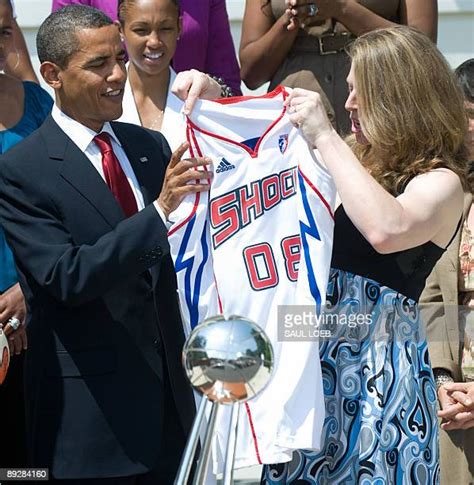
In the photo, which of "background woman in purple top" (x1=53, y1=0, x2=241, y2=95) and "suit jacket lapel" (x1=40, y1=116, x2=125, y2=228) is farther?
"background woman in purple top" (x1=53, y1=0, x2=241, y2=95)

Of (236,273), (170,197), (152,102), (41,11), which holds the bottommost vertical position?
(236,273)

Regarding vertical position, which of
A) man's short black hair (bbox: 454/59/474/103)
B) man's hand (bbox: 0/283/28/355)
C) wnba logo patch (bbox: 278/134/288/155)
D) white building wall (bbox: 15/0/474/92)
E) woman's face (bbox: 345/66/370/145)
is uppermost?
white building wall (bbox: 15/0/474/92)

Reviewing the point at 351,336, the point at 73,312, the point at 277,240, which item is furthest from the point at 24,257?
the point at 351,336

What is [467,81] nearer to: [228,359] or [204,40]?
[204,40]

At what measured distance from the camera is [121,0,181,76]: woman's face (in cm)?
524

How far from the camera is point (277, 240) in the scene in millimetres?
3951

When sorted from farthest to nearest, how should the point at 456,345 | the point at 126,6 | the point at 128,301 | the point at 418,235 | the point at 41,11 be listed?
the point at 41,11
the point at 126,6
the point at 456,345
the point at 128,301
the point at 418,235

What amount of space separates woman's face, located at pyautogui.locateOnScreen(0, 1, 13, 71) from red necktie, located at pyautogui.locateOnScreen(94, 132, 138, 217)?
1.14 m

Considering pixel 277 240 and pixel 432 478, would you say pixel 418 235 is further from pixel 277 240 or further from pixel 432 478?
pixel 432 478

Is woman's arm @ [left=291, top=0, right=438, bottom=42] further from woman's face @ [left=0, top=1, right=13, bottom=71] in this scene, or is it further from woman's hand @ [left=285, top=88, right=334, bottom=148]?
woman's hand @ [left=285, top=88, right=334, bottom=148]

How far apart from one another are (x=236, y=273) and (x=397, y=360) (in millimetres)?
589

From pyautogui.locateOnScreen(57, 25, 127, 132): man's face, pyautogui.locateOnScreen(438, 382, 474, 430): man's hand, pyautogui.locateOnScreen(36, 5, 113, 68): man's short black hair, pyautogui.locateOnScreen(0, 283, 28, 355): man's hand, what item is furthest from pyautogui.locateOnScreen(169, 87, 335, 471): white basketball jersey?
pyautogui.locateOnScreen(438, 382, 474, 430): man's hand

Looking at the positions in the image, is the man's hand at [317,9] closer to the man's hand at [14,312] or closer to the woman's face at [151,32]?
the woman's face at [151,32]

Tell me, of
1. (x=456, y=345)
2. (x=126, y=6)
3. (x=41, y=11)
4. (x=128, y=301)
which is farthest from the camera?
(x=41, y=11)
